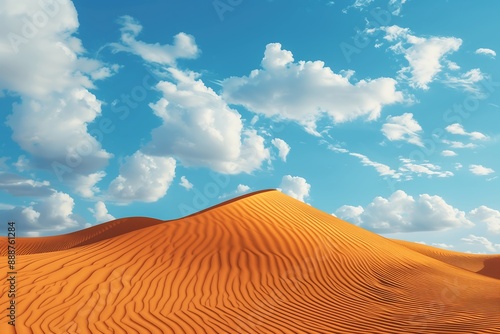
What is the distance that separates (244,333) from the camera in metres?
7.45

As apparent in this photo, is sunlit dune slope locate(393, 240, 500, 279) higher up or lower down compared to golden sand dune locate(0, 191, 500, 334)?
higher up

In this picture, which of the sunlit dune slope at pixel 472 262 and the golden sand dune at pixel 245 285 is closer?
the golden sand dune at pixel 245 285

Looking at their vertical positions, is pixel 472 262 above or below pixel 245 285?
above

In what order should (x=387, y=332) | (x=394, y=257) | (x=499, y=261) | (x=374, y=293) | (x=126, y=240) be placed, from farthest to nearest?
(x=499, y=261), (x=394, y=257), (x=126, y=240), (x=374, y=293), (x=387, y=332)

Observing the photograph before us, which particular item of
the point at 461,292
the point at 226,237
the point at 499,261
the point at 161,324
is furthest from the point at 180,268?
the point at 499,261

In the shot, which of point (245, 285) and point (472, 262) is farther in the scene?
point (472, 262)

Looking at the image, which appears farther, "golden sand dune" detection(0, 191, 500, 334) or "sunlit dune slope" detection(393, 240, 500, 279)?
"sunlit dune slope" detection(393, 240, 500, 279)

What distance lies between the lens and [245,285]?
1068 cm

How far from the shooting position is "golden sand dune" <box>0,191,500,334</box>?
25.6 feet

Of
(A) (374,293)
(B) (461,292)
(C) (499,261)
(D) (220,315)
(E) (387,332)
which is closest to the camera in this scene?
(E) (387,332)

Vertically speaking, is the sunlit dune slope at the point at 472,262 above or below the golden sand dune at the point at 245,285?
above

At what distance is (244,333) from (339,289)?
4318 mm

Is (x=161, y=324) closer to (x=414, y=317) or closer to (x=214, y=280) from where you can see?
(x=214, y=280)

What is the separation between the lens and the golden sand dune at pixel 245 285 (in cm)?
781
